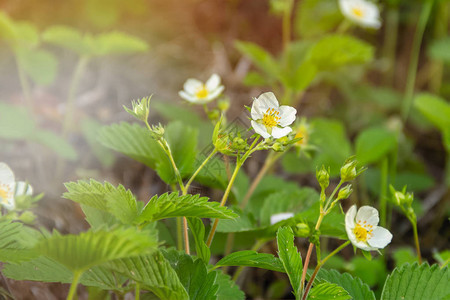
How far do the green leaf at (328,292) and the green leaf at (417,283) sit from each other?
12 cm

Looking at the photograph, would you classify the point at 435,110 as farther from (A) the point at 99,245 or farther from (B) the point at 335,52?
(A) the point at 99,245

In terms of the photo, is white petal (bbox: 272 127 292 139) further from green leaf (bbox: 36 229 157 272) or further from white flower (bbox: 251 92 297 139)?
green leaf (bbox: 36 229 157 272)

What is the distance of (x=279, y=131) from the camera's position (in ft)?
3.23

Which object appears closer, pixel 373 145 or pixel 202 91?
pixel 202 91

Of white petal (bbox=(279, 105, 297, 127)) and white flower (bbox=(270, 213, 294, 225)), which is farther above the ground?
white petal (bbox=(279, 105, 297, 127))

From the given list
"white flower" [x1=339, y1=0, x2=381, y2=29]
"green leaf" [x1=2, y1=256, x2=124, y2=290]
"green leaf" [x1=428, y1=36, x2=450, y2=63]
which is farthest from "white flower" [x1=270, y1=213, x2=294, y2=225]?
"green leaf" [x1=428, y1=36, x2=450, y2=63]

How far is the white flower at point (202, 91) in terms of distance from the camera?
132cm

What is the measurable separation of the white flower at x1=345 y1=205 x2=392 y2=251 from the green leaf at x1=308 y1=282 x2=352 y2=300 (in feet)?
0.33

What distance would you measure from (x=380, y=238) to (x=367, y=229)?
0.03 meters

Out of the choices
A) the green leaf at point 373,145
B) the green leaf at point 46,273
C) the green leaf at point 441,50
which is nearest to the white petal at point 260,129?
the green leaf at point 46,273

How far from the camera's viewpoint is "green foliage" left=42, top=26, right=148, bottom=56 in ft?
6.05

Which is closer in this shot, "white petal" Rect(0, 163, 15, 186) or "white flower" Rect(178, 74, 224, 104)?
"white petal" Rect(0, 163, 15, 186)

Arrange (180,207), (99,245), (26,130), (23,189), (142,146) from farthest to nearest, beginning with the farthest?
(26,130) → (142,146) → (23,189) → (180,207) → (99,245)

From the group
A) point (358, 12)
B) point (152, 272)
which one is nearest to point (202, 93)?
point (152, 272)
